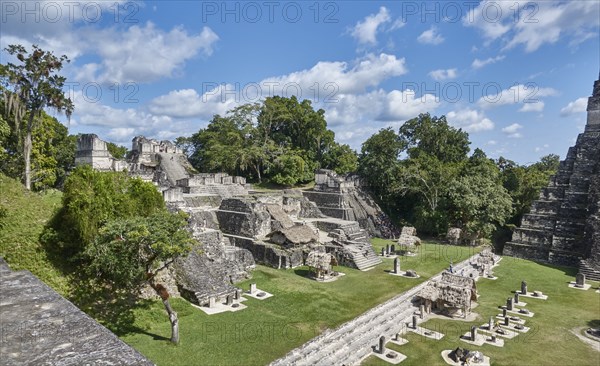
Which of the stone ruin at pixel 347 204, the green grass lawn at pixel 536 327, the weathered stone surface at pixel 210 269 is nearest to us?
the green grass lawn at pixel 536 327

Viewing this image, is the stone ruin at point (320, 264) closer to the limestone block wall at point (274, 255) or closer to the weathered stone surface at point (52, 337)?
the limestone block wall at point (274, 255)

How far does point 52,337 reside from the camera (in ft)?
10.1

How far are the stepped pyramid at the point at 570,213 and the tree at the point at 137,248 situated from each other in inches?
887

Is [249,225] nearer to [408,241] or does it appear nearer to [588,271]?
[408,241]

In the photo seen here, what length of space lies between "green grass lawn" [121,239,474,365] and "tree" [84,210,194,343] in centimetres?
91

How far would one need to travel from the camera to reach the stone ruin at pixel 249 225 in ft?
51.4

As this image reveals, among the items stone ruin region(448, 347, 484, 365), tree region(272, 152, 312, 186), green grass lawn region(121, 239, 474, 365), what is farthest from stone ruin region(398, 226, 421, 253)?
tree region(272, 152, 312, 186)

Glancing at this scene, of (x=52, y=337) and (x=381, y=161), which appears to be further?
(x=381, y=161)

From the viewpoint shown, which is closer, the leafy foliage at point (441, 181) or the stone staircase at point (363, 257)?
the stone staircase at point (363, 257)

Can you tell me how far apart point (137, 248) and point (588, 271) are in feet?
75.9

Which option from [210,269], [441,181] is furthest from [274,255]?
[441,181]

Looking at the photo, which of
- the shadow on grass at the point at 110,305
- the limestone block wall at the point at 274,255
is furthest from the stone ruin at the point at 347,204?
the shadow on grass at the point at 110,305

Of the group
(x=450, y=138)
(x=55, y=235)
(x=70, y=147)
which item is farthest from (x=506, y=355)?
(x=70, y=147)

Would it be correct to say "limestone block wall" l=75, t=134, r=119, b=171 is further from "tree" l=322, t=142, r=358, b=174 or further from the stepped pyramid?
the stepped pyramid
